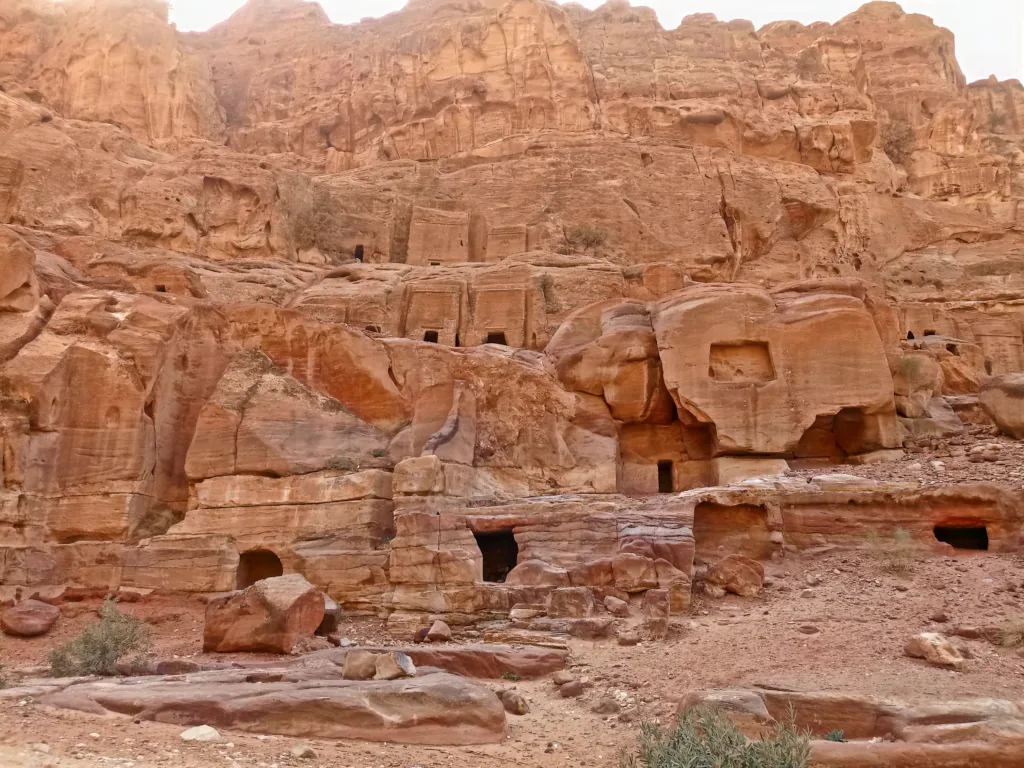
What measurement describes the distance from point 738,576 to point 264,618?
6.87m

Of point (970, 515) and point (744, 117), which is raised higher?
point (744, 117)

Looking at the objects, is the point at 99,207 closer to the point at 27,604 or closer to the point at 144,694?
the point at 27,604

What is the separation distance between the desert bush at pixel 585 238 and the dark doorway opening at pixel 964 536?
24297 mm

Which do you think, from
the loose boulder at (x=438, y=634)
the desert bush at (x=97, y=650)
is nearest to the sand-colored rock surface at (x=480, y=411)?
the loose boulder at (x=438, y=634)

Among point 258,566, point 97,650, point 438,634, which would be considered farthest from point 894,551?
point 258,566

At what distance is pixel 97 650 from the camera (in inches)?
397

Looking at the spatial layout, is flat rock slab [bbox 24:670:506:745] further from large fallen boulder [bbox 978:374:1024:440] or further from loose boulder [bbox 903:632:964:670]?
large fallen boulder [bbox 978:374:1024:440]

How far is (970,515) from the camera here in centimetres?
1368

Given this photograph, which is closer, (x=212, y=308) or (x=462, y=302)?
(x=212, y=308)

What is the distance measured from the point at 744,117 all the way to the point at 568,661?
4297cm

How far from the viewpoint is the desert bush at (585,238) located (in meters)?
37.2

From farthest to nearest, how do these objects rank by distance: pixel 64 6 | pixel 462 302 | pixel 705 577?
pixel 64 6
pixel 462 302
pixel 705 577

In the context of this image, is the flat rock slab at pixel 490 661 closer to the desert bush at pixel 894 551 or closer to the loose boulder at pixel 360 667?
the loose boulder at pixel 360 667

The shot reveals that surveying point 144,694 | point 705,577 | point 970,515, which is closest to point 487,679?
point 144,694
